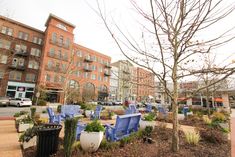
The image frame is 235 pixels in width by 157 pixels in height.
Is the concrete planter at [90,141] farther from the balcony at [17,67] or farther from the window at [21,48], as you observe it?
the window at [21,48]

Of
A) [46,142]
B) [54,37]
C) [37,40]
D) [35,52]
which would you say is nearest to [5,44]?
[35,52]

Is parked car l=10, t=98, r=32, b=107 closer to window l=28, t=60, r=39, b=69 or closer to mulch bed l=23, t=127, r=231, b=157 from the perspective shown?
window l=28, t=60, r=39, b=69

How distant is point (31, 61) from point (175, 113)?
36.0 metres

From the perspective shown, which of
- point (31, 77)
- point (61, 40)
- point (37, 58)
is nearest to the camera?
point (31, 77)

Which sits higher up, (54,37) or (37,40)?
(54,37)

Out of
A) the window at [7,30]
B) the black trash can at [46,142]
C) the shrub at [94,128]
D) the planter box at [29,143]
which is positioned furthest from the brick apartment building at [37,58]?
the black trash can at [46,142]

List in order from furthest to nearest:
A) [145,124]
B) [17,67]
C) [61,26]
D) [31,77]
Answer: [61,26] < [31,77] < [17,67] < [145,124]

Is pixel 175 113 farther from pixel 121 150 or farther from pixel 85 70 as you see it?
pixel 85 70

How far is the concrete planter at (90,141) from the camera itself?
13.8ft

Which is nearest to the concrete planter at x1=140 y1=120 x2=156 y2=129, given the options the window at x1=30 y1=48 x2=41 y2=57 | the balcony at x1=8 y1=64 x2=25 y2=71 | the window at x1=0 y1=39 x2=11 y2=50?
the balcony at x1=8 y1=64 x2=25 y2=71

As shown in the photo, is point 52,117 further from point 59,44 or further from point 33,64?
point 59,44

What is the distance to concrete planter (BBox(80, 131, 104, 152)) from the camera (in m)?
4.21

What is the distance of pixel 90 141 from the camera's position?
421cm

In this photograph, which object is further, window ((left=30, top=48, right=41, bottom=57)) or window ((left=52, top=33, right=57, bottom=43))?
window ((left=52, top=33, right=57, bottom=43))
